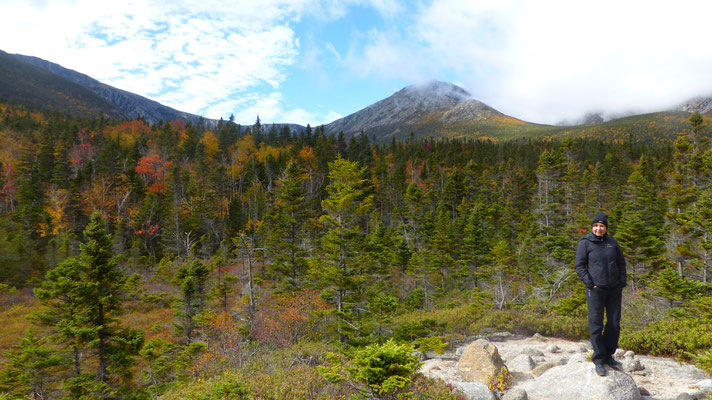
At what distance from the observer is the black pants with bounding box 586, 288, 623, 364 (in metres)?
5.85

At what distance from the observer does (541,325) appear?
52.8ft

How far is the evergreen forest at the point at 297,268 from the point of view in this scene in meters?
12.4

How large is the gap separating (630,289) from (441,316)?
17.3 m

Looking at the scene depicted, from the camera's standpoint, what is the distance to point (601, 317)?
591cm

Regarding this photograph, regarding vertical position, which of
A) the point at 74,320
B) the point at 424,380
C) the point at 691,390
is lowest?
the point at 74,320

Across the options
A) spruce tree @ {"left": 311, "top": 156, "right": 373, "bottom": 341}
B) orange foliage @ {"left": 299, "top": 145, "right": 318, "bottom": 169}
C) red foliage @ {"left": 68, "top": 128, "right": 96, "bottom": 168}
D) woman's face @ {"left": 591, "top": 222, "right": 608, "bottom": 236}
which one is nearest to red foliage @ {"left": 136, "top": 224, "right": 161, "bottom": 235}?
red foliage @ {"left": 68, "top": 128, "right": 96, "bottom": 168}

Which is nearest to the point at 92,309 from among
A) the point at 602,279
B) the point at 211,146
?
the point at 602,279

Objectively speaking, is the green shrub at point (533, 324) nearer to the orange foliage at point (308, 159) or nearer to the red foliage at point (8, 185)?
the orange foliage at point (308, 159)

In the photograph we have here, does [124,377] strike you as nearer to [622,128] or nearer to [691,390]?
[691,390]

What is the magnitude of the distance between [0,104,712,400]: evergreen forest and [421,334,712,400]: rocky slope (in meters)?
0.78

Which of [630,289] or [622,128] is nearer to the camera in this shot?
[630,289]

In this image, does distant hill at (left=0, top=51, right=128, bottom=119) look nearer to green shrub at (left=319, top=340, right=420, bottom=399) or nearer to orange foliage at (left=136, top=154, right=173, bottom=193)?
orange foliage at (left=136, top=154, right=173, bottom=193)

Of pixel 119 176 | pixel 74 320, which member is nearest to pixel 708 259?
pixel 74 320

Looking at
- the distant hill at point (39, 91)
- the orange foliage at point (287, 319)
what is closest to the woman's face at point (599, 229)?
the orange foliage at point (287, 319)
